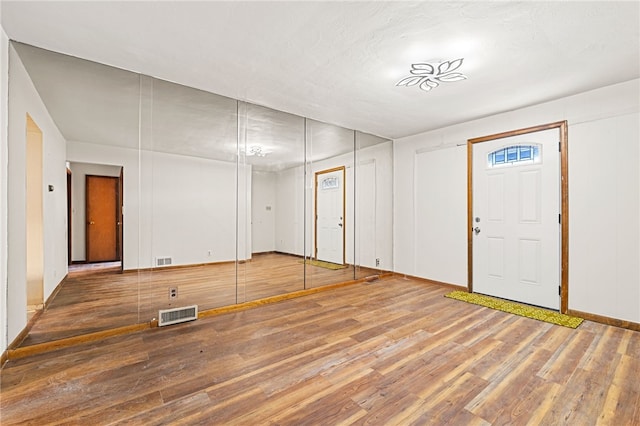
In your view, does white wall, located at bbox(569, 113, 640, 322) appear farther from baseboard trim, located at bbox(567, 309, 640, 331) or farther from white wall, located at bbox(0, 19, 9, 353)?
white wall, located at bbox(0, 19, 9, 353)

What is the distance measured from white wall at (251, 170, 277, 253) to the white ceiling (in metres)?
1.14

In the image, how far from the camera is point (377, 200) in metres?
5.53

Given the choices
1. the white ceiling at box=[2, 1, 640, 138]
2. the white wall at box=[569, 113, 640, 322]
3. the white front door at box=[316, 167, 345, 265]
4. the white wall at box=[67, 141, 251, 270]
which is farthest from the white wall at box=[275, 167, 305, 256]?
the white wall at box=[569, 113, 640, 322]

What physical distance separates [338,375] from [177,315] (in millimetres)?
1962

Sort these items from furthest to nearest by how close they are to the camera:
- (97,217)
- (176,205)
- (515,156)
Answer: (515,156) → (97,217) → (176,205)

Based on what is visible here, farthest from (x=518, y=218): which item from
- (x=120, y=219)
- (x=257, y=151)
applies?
(x=120, y=219)

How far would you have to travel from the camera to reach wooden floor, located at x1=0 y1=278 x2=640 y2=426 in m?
1.75

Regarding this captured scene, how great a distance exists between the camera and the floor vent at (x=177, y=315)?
3088 millimetres

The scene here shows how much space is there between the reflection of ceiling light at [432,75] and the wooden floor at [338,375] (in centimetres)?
263

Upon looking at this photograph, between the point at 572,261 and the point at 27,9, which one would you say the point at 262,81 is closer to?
the point at 27,9

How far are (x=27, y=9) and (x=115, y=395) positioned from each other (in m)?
2.75

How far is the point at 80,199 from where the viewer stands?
12.0 ft

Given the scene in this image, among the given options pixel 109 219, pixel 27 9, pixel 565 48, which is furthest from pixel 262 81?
pixel 565 48

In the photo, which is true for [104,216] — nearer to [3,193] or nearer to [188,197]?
[188,197]
